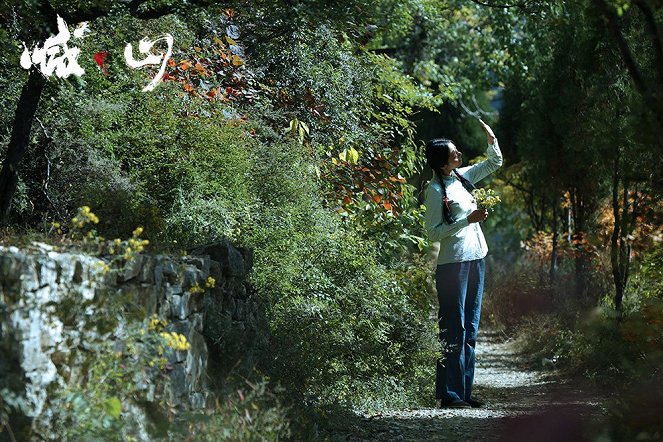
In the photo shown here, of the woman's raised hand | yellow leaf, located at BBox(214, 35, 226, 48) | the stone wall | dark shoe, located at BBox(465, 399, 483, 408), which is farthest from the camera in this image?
yellow leaf, located at BBox(214, 35, 226, 48)

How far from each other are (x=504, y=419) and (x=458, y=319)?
112 cm

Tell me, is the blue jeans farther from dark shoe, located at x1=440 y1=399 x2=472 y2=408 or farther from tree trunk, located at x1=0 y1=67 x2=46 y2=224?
tree trunk, located at x1=0 y1=67 x2=46 y2=224

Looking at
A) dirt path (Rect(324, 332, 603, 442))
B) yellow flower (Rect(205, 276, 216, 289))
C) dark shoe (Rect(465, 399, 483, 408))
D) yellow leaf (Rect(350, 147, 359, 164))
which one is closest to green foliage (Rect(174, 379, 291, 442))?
yellow flower (Rect(205, 276, 216, 289))

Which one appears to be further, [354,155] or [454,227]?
[354,155]

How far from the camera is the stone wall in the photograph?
15.8 ft

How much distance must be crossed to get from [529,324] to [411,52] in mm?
9945

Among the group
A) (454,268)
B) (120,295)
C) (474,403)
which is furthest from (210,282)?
(474,403)

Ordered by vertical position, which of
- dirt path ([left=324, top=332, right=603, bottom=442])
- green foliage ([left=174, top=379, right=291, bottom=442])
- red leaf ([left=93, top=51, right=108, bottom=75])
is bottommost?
dirt path ([left=324, top=332, right=603, bottom=442])

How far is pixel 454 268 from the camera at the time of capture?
8.98m

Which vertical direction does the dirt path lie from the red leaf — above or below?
below

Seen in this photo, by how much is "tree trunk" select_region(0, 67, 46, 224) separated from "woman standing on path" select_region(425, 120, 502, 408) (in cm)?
319

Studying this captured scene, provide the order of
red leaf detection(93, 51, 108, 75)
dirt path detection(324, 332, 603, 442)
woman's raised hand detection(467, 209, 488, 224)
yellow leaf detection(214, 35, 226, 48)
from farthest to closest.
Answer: yellow leaf detection(214, 35, 226, 48)
red leaf detection(93, 51, 108, 75)
woman's raised hand detection(467, 209, 488, 224)
dirt path detection(324, 332, 603, 442)

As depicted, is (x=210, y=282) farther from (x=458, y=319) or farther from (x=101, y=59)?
(x=101, y=59)

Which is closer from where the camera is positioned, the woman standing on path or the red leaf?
the woman standing on path
